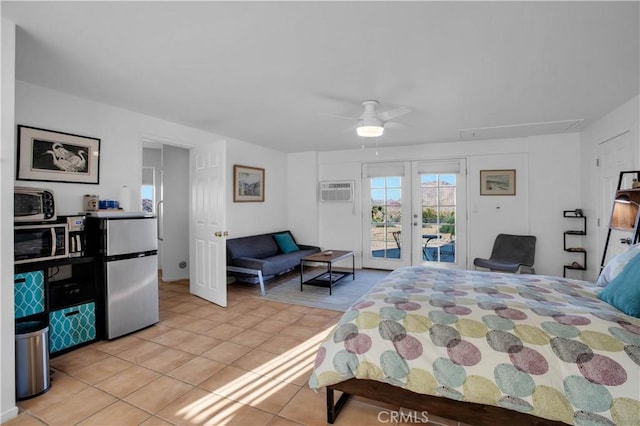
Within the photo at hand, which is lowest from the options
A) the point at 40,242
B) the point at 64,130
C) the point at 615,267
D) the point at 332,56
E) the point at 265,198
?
the point at 615,267

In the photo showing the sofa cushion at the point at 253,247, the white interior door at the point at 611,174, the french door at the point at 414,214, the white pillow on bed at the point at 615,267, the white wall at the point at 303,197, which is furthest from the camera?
the white wall at the point at 303,197

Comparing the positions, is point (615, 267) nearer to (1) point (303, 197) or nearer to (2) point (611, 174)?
(2) point (611, 174)

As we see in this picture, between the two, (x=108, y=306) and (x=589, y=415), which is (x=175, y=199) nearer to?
(x=108, y=306)

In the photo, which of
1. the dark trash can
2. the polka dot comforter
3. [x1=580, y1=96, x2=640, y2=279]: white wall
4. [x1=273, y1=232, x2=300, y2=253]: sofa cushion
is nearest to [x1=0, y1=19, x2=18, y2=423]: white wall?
the dark trash can

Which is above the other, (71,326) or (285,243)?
(285,243)

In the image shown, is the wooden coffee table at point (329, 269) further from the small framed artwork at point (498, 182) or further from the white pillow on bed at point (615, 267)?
the white pillow on bed at point (615, 267)

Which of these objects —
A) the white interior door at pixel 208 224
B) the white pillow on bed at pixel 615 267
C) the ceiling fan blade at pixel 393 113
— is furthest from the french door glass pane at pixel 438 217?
the white interior door at pixel 208 224

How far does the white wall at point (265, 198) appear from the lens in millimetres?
5133

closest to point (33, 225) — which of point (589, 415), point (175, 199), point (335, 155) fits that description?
point (175, 199)

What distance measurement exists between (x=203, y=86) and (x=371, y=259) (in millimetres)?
4455

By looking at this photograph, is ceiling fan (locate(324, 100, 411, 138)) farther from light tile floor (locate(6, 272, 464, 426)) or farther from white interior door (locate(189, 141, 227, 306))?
light tile floor (locate(6, 272, 464, 426))

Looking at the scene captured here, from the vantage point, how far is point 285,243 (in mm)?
5832

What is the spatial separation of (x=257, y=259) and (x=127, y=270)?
2112 mm

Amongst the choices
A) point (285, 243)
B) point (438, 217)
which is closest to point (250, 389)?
point (285, 243)
